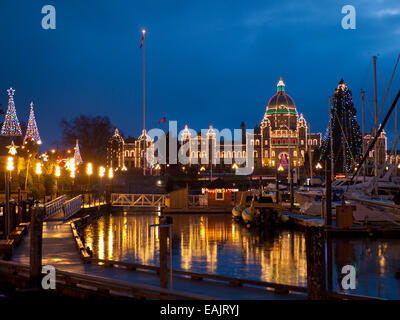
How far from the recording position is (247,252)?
2670 cm

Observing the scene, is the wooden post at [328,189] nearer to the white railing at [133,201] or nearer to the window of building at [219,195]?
the window of building at [219,195]

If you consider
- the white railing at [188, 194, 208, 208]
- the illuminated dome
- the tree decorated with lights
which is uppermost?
the illuminated dome

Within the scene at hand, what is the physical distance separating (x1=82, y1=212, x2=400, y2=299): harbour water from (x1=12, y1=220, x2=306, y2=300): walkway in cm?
270

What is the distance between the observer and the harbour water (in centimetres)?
1978

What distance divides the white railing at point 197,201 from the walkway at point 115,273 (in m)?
26.1

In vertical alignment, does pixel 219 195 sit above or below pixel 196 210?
above

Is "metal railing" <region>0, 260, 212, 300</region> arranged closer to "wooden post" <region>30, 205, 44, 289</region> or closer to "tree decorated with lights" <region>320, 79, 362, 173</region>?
"wooden post" <region>30, 205, 44, 289</region>

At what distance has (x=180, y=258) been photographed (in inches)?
969

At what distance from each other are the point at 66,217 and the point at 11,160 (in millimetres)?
11273

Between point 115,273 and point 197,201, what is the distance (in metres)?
36.3
